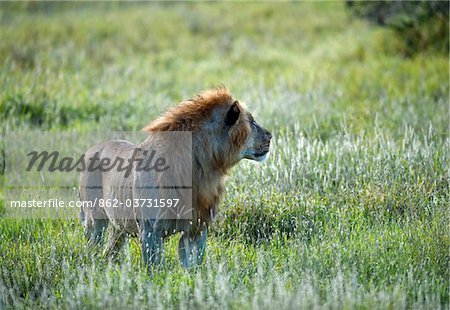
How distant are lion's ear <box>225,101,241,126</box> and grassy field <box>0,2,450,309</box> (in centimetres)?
98

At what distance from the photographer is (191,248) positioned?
6164 mm

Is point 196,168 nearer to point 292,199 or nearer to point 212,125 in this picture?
point 212,125

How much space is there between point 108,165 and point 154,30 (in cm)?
1860

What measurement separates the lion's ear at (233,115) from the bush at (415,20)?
1268cm

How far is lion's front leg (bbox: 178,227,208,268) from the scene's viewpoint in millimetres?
6059

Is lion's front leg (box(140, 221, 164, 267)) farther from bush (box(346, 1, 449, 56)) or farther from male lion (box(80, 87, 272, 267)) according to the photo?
bush (box(346, 1, 449, 56))

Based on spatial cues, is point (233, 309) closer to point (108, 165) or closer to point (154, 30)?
point (108, 165)

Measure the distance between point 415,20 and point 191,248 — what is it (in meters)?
13.9

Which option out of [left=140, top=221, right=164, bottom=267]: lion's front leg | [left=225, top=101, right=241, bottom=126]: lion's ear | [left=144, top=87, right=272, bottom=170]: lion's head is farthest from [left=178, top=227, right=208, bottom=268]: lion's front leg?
[left=225, top=101, right=241, bottom=126]: lion's ear

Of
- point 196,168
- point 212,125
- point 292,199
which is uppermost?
point 212,125

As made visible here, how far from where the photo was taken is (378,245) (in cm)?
625

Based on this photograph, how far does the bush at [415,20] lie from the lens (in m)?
18.2

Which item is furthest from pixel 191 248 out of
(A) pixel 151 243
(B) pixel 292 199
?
(B) pixel 292 199

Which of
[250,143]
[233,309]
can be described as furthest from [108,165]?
[233,309]
